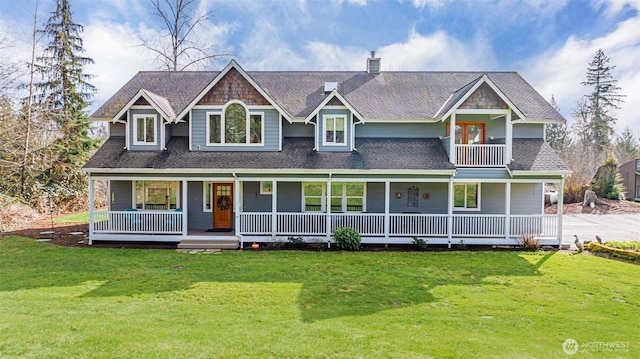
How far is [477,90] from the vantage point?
13.8 m

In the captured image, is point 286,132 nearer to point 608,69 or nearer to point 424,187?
point 424,187

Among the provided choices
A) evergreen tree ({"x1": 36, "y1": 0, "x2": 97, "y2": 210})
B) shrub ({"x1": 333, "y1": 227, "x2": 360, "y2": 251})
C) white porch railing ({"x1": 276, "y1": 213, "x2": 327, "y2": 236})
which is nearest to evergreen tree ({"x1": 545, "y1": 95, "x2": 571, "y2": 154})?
shrub ({"x1": 333, "y1": 227, "x2": 360, "y2": 251})

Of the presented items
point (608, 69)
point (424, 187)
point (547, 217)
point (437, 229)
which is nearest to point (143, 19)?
point (424, 187)

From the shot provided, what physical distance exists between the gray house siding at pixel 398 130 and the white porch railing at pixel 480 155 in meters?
1.89

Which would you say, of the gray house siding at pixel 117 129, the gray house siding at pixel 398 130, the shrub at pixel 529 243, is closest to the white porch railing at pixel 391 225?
the shrub at pixel 529 243

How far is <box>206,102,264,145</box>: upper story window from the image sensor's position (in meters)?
14.6

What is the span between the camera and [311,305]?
7422 millimetres

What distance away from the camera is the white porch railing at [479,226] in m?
13.9

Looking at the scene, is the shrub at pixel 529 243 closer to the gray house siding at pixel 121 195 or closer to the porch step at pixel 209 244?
the porch step at pixel 209 244

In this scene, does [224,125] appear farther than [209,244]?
Yes

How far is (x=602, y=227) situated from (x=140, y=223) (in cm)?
2389

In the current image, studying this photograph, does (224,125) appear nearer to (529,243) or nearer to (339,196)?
(339,196)

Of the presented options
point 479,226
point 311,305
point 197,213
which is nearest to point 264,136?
point 197,213

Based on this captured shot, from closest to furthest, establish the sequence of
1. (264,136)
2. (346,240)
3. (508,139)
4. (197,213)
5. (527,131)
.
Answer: (346,240) → (508,139) → (264,136) → (197,213) → (527,131)
